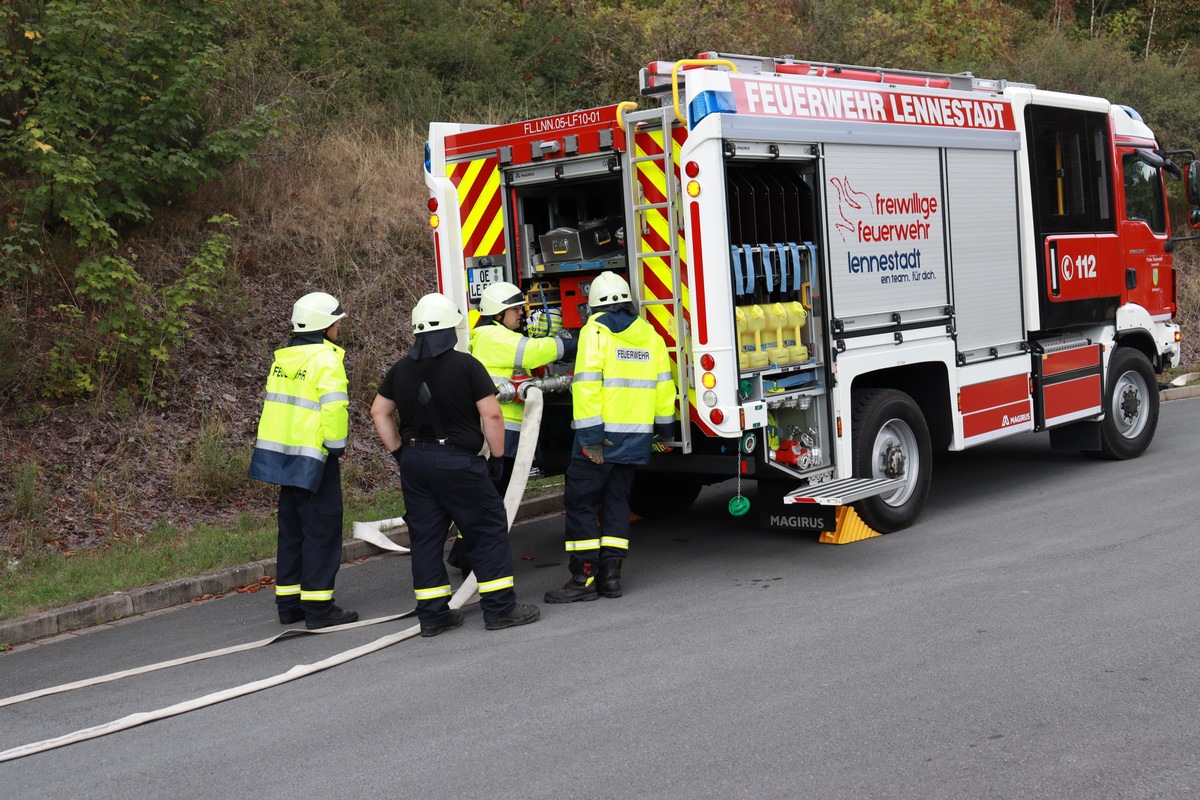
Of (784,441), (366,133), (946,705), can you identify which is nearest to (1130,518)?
(784,441)

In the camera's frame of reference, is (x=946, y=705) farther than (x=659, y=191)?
No

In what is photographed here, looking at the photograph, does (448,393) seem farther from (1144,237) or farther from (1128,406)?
(1144,237)

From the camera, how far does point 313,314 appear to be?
Answer: 6.47 metres

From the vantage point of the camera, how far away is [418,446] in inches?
243

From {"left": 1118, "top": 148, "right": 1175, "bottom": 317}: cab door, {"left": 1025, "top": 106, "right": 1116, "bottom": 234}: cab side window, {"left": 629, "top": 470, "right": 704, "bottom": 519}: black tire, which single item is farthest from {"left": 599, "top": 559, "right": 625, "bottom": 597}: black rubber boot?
{"left": 1118, "top": 148, "right": 1175, "bottom": 317}: cab door

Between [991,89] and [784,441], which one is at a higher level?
[991,89]

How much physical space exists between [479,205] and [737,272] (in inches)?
79.6

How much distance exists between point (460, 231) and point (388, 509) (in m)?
2.27

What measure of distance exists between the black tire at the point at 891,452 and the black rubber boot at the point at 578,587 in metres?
1.90

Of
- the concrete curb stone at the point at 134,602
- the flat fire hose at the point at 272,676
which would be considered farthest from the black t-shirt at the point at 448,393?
the concrete curb stone at the point at 134,602

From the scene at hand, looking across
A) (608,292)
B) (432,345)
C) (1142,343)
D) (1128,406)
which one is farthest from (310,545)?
(1142,343)

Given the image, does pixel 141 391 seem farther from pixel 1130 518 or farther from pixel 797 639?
pixel 1130 518

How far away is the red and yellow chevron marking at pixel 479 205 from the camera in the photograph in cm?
782

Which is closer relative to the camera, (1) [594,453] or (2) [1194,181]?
(1) [594,453]
